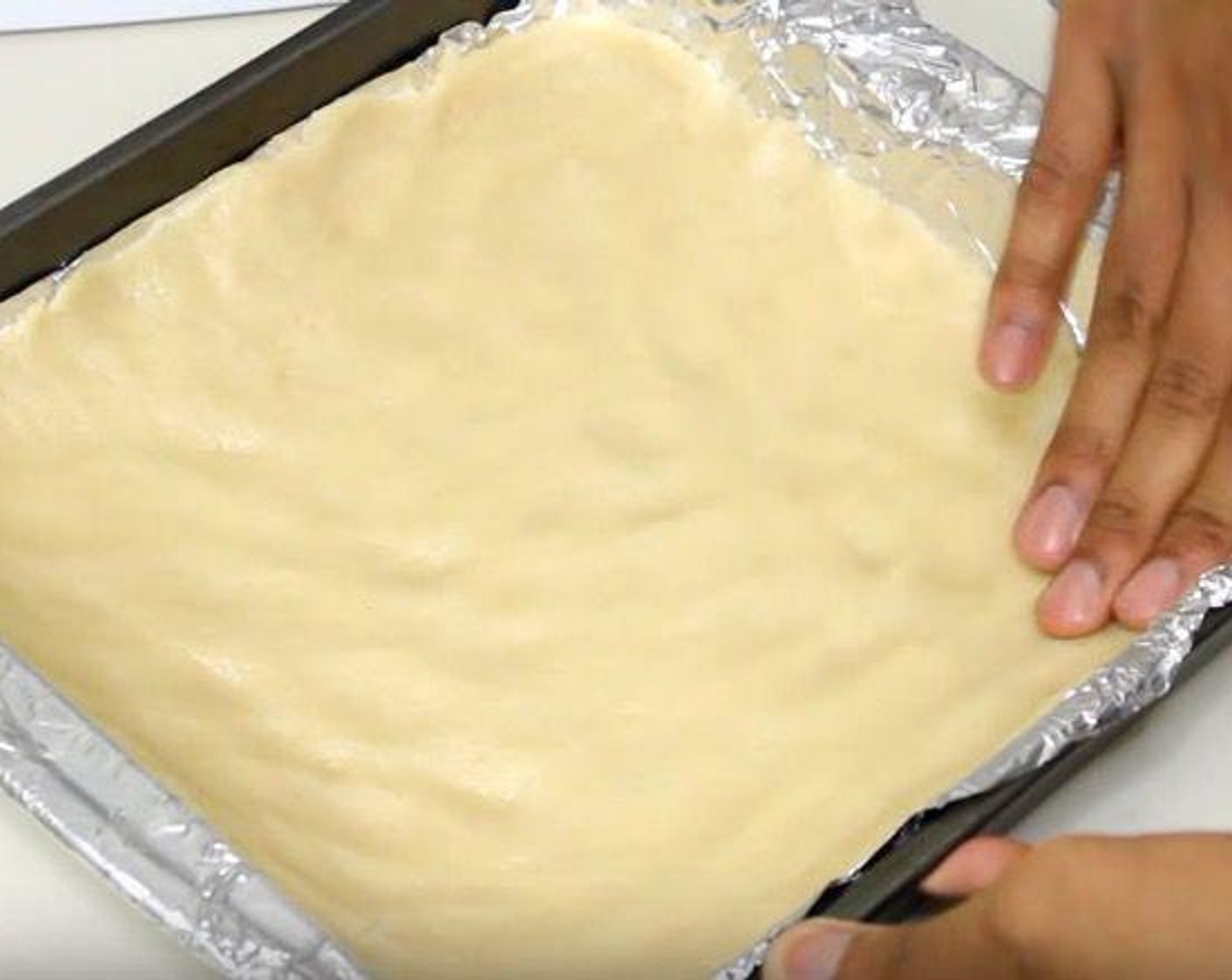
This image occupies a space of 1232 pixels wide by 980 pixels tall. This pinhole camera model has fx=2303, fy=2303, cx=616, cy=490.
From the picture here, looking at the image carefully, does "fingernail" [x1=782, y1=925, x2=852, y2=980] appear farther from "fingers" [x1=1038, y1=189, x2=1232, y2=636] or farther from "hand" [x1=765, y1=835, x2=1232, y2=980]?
"fingers" [x1=1038, y1=189, x2=1232, y2=636]

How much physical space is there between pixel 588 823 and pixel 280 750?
0.12 m

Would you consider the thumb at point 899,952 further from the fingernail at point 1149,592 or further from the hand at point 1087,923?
the fingernail at point 1149,592

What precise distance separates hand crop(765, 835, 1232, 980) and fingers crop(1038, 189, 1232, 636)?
0.72 ft

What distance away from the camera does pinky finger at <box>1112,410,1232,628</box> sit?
34.9 inches

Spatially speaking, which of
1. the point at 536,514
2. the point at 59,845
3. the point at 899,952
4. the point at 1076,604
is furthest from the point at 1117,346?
the point at 59,845

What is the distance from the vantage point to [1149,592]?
888 mm

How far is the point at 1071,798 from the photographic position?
0.90m

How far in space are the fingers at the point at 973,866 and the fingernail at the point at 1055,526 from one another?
204 millimetres

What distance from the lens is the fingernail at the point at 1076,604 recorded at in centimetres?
90

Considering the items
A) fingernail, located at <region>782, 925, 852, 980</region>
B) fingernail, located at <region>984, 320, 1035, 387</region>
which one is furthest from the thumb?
fingernail, located at <region>984, 320, 1035, 387</region>

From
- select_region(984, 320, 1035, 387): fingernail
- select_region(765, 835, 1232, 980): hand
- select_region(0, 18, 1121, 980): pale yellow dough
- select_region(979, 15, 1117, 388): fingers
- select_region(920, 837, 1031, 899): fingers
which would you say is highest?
select_region(979, 15, 1117, 388): fingers

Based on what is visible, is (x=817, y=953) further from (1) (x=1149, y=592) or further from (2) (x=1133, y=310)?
(2) (x=1133, y=310)

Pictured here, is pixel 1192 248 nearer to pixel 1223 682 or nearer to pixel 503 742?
pixel 1223 682

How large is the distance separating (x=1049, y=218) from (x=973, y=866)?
1.16 ft
